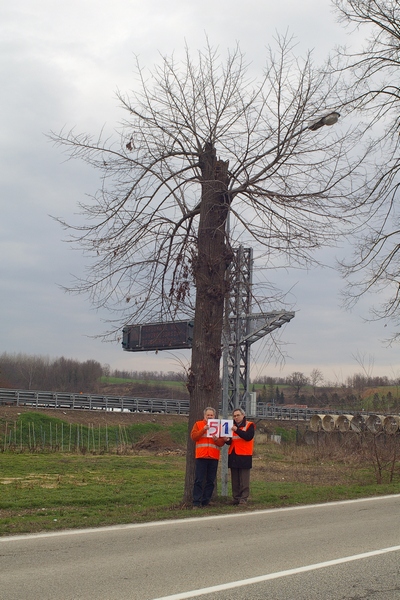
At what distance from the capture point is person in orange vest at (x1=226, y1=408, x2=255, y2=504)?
1165 centimetres

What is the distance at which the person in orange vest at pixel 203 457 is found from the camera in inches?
446

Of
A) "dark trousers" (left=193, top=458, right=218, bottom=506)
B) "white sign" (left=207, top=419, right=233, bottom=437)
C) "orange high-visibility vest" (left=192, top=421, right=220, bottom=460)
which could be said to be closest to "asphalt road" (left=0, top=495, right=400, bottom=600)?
"dark trousers" (left=193, top=458, right=218, bottom=506)

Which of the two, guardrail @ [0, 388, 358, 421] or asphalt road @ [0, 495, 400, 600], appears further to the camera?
guardrail @ [0, 388, 358, 421]

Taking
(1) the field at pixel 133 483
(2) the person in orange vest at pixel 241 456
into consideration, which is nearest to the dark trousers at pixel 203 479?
(1) the field at pixel 133 483

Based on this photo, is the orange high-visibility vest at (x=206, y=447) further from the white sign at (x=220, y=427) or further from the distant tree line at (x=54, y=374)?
the distant tree line at (x=54, y=374)

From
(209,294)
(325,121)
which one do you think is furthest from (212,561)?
(325,121)

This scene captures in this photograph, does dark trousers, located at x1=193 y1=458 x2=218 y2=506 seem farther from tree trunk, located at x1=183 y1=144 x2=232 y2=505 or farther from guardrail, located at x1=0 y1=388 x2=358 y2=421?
guardrail, located at x1=0 y1=388 x2=358 y2=421

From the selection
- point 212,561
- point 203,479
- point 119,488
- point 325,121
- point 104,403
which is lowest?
point 119,488

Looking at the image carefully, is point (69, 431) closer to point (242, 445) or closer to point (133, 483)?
point (133, 483)

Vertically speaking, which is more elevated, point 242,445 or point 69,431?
point 242,445

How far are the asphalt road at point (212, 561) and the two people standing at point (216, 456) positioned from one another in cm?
112

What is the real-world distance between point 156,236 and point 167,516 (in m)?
5.21

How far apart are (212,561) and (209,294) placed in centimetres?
559

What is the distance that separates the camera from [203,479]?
11.4m
